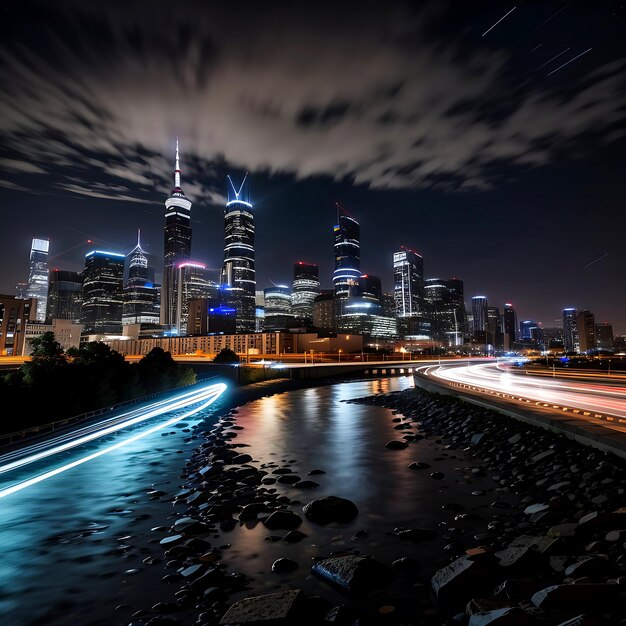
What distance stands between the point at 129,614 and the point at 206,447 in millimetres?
15806

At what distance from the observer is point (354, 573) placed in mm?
8406

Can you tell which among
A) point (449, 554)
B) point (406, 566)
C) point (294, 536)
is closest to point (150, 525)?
point (294, 536)

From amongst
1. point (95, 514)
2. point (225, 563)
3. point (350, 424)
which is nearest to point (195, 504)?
point (95, 514)

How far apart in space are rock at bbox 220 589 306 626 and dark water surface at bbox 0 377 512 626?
103cm

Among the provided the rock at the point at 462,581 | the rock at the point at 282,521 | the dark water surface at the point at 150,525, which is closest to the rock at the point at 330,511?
the dark water surface at the point at 150,525

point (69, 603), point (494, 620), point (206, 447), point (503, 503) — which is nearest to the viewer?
point (494, 620)

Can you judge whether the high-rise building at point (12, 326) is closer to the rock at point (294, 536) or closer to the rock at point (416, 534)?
the rock at point (294, 536)

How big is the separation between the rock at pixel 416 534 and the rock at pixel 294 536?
2.70 metres

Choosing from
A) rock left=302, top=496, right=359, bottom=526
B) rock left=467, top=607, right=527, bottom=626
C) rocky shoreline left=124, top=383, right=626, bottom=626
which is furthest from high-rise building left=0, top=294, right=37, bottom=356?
rock left=467, top=607, right=527, bottom=626

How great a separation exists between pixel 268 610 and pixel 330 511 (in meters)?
5.66

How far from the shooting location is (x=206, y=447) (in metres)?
23.1

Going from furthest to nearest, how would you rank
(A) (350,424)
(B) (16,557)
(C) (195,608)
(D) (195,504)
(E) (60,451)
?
(A) (350,424) → (E) (60,451) → (D) (195,504) → (B) (16,557) → (C) (195,608)

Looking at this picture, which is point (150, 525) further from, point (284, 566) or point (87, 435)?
point (87, 435)

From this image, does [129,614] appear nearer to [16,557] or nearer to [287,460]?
[16,557]
